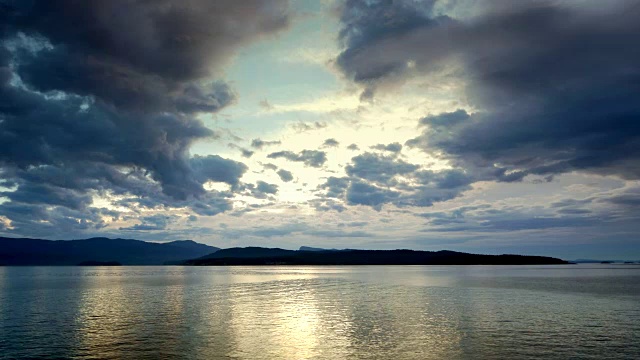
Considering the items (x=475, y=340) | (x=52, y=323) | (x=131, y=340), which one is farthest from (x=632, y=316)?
(x=52, y=323)

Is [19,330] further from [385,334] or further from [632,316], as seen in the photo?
[632,316]

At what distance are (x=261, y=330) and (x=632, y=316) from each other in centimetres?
6321

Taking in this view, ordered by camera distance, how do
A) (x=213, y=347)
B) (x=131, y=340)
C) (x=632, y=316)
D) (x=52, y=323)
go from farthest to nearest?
(x=632, y=316)
(x=52, y=323)
(x=131, y=340)
(x=213, y=347)

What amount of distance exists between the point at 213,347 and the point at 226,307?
4042 centimetres

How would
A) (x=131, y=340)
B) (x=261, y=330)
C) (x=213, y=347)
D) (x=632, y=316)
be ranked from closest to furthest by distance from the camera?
(x=213, y=347) → (x=131, y=340) → (x=261, y=330) → (x=632, y=316)

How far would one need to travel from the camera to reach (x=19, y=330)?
63.1 meters

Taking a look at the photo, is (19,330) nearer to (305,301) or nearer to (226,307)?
(226,307)

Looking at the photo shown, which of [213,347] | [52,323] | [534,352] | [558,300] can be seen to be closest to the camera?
[534,352]

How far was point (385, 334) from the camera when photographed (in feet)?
193

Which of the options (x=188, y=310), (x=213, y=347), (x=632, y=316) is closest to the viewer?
(x=213, y=347)

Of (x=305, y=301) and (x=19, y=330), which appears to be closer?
(x=19, y=330)

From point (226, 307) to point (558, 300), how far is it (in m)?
75.2

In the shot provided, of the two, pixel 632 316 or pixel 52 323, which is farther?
pixel 632 316

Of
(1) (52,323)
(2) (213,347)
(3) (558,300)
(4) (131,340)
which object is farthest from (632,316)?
(1) (52,323)
